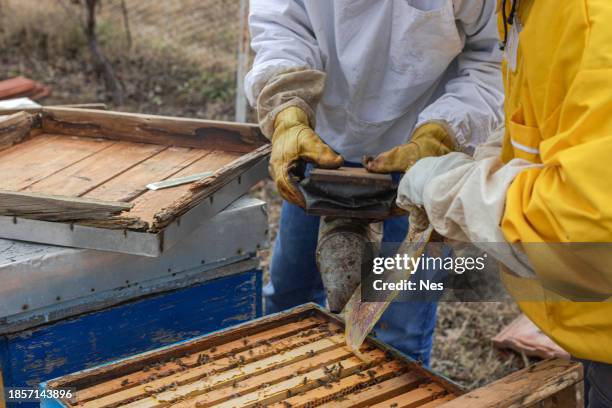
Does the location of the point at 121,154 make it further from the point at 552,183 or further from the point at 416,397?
the point at 552,183

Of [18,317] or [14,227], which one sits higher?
[14,227]

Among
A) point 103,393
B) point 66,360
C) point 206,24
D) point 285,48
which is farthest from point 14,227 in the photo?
point 206,24

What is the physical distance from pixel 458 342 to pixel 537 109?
2251mm

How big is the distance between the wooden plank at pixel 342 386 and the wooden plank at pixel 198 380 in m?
0.13

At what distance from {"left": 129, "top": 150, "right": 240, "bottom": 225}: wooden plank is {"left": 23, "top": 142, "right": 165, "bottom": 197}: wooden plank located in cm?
17

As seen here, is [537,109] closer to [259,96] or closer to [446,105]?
[446,105]

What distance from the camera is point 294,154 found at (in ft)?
6.53

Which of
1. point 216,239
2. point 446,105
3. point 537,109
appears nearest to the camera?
point 537,109

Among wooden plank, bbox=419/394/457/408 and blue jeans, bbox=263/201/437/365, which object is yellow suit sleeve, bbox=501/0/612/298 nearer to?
wooden plank, bbox=419/394/457/408

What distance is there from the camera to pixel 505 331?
3520 mm

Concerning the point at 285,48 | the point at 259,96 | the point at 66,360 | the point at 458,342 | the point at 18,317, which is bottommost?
the point at 458,342

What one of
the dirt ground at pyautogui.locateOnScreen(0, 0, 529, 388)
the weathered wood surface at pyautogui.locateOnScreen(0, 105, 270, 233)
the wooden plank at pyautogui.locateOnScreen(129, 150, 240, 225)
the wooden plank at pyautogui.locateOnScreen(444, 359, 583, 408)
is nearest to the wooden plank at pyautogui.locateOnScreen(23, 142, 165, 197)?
the weathered wood surface at pyautogui.locateOnScreen(0, 105, 270, 233)

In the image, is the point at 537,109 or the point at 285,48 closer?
the point at 537,109

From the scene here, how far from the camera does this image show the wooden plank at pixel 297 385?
5.17 ft
